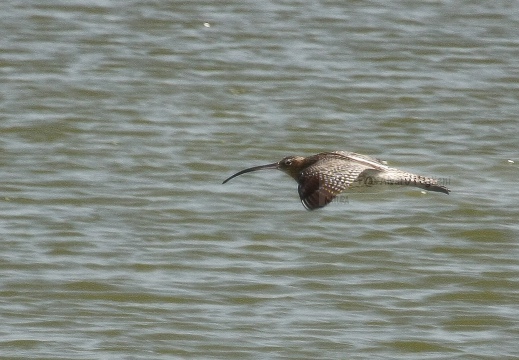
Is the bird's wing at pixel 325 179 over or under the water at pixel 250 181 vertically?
over

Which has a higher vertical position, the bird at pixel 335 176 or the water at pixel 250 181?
the bird at pixel 335 176

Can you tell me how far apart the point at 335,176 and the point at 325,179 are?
2.2 inches

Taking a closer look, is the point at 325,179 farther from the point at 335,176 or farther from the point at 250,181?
the point at 250,181

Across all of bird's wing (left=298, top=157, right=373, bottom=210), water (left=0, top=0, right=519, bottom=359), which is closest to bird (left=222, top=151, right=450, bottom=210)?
bird's wing (left=298, top=157, right=373, bottom=210)

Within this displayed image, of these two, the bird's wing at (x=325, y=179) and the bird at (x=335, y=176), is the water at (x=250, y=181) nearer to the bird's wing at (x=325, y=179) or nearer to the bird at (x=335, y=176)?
the bird at (x=335, y=176)

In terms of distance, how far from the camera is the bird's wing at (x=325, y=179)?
8211 mm

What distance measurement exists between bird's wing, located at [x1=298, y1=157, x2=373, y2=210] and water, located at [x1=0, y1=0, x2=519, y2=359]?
43.0 inches

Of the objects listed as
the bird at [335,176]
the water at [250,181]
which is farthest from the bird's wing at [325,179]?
the water at [250,181]

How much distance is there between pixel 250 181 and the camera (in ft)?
41.3

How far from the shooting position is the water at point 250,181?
9727mm

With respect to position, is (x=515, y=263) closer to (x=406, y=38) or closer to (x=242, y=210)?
(x=242, y=210)

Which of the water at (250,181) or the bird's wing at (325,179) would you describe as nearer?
the bird's wing at (325,179)

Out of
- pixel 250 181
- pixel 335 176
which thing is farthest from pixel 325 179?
pixel 250 181

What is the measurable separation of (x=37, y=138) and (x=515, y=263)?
172 inches
